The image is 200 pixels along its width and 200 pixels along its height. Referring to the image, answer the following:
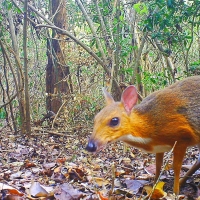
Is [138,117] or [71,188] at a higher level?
[138,117]

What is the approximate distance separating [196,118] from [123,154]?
9.09 ft

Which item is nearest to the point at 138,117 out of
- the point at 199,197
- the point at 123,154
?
the point at 199,197

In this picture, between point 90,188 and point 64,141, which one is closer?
point 90,188

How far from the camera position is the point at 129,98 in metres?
3.66

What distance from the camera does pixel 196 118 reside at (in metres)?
3.56

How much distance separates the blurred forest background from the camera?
6793mm

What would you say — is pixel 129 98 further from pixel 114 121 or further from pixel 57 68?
pixel 57 68

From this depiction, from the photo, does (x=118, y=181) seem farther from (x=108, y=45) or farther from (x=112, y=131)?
(x=108, y=45)

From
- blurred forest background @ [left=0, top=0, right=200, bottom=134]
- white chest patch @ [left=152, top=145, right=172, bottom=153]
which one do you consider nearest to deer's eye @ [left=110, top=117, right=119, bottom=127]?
white chest patch @ [left=152, top=145, right=172, bottom=153]

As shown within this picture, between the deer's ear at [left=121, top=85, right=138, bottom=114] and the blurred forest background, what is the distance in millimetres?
2597

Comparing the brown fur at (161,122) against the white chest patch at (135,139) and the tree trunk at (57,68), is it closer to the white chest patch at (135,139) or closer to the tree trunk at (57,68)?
the white chest patch at (135,139)

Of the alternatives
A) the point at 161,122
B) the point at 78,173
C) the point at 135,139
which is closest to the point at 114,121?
the point at 135,139

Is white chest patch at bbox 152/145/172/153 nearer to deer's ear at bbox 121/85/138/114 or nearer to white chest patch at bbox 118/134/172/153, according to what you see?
white chest patch at bbox 118/134/172/153

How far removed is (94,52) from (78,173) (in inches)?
166
